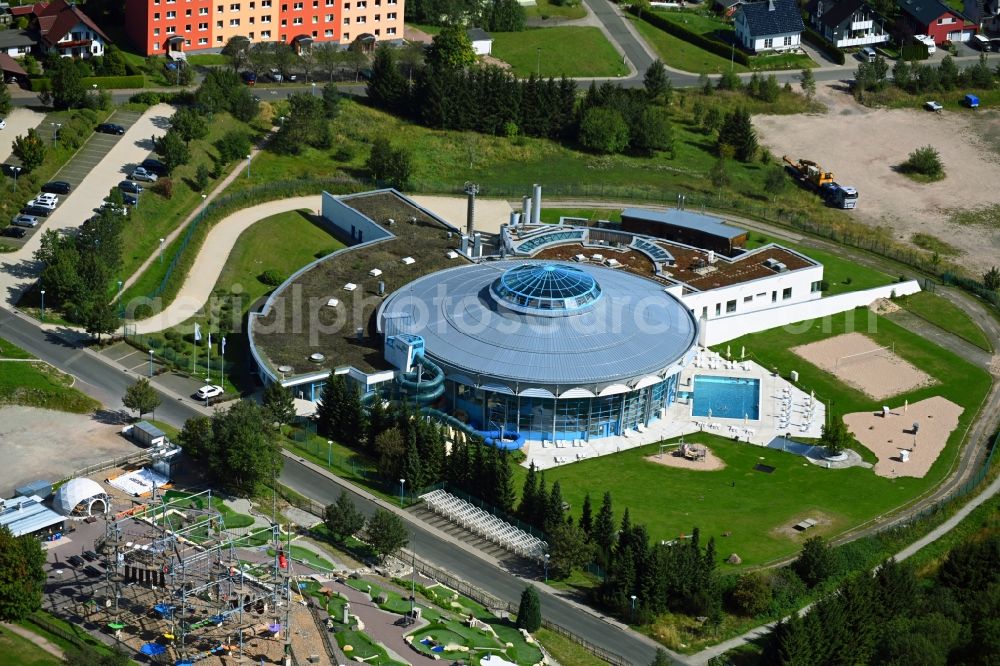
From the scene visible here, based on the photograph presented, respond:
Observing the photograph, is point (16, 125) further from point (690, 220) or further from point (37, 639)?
point (37, 639)

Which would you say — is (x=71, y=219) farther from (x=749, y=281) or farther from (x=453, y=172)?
(x=749, y=281)

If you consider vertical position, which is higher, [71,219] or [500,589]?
[71,219]

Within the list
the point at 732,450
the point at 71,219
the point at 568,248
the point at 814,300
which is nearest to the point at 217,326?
the point at 71,219

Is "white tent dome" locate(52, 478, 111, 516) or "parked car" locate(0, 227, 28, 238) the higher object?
"parked car" locate(0, 227, 28, 238)

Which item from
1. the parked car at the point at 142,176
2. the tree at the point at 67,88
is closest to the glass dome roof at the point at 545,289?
the parked car at the point at 142,176

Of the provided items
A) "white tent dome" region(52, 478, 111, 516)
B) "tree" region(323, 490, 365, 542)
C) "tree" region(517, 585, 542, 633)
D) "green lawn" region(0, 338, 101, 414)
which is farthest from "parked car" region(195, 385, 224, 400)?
"tree" region(517, 585, 542, 633)

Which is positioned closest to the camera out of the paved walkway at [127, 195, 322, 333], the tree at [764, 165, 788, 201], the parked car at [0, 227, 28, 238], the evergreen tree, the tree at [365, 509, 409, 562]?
the tree at [365, 509, 409, 562]

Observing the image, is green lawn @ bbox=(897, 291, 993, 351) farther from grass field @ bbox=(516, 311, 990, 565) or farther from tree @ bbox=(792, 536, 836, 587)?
tree @ bbox=(792, 536, 836, 587)
